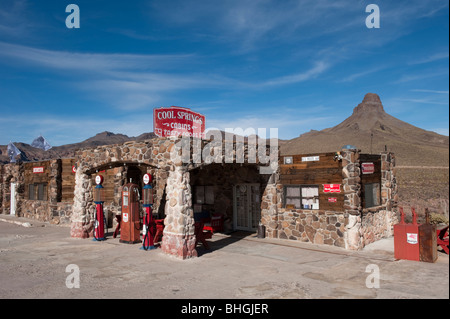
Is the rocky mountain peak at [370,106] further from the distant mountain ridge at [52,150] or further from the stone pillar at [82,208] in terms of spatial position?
the stone pillar at [82,208]

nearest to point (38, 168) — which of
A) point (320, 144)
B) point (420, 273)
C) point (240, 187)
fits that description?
point (240, 187)

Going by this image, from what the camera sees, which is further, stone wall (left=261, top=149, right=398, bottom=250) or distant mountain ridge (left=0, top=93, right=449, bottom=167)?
distant mountain ridge (left=0, top=93, right=449, bottom=167)

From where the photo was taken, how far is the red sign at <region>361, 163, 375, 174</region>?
13648 mm

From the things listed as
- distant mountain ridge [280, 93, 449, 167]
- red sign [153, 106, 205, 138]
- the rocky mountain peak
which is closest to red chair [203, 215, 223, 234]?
red sign [153, 106, 205, 138]

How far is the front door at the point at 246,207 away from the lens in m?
16.7

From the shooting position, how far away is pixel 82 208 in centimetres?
1537

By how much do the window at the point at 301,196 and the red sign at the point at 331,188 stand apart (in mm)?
410

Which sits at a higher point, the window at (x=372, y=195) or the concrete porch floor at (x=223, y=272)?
the window at (x=372, y=195)

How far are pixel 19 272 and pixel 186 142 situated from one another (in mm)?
6126

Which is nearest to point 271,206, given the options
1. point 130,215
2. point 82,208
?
point 130,215

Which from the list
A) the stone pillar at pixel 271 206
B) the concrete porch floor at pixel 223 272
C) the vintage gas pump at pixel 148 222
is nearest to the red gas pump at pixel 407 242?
the concrete porch floor at pixel 223 272

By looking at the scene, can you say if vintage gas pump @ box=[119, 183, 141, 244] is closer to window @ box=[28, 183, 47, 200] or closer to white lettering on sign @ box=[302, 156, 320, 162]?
white lettering on sign @ box=[302, 156, 320, 162]

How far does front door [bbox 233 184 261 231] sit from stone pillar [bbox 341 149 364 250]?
4480mm
